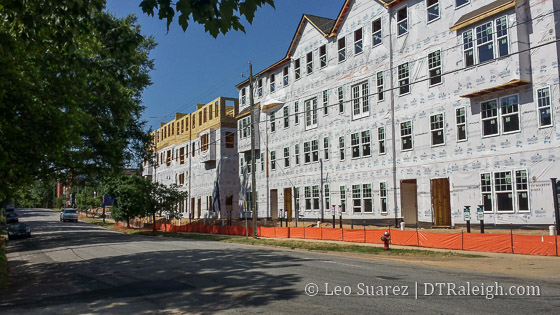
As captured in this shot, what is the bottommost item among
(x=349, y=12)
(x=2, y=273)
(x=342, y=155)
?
(x=2, y=273)

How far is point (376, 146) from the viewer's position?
29.7 m

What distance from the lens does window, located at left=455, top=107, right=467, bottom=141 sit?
2422 cm

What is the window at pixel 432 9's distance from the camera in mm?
26155

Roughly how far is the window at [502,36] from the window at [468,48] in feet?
5.05

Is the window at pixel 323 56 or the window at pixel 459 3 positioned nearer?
the window at pixel 459 3

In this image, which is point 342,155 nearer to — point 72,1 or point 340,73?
point 340,73

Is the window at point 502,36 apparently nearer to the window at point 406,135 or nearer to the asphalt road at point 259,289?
the window at point 406,135

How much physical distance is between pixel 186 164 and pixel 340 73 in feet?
107

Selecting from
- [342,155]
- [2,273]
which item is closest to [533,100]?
[342,155]

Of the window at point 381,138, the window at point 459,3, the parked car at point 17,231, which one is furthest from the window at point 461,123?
the parked car at point 17,231

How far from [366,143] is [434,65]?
6.97 m

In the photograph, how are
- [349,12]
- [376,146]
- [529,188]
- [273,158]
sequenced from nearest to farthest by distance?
[529,188] < [376,146] < [349,12] < [273,158]

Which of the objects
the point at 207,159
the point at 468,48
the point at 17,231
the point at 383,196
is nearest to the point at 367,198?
the point at 383,196

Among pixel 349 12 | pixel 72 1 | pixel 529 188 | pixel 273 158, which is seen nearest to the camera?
pixel 72 1
